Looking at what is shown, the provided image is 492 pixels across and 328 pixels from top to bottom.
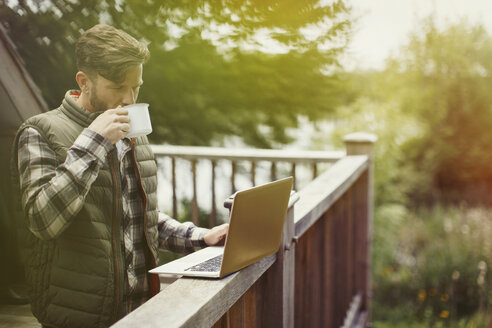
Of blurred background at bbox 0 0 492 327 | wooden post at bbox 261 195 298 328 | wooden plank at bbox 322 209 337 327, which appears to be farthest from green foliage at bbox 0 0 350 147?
wooden plank at bbox 322 209 337 327

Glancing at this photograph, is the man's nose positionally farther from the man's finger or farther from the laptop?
the laptop

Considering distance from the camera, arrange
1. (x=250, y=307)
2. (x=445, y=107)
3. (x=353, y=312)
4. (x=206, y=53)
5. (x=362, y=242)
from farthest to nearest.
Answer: (x=445, y=107)
(x=362, y=242)
(x=353, y=312)
(x=206, y=53)
(x=250, y=307)

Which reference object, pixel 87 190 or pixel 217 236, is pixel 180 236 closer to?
pixel 217 236

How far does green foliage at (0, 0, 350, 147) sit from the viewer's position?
143cm

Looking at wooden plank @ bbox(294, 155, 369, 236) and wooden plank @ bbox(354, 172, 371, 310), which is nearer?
wooden plank @ bbox(294, 155, 369, 236)

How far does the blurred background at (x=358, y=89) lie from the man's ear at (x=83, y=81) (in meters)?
0.15

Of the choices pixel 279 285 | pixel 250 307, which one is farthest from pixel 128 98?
pixel 279 285

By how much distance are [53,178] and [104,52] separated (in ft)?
1.08

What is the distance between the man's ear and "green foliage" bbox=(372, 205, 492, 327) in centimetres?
525

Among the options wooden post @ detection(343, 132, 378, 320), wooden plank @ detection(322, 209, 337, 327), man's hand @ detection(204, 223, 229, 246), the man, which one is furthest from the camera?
wooden post @ detection(343, 132, 378, 320)

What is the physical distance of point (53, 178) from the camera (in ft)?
3.81

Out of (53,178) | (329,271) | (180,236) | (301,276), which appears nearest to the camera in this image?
(53,178)

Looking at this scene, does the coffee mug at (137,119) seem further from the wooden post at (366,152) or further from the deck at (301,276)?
the wooden post at (366,152)

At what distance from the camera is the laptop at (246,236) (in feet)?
3.90
